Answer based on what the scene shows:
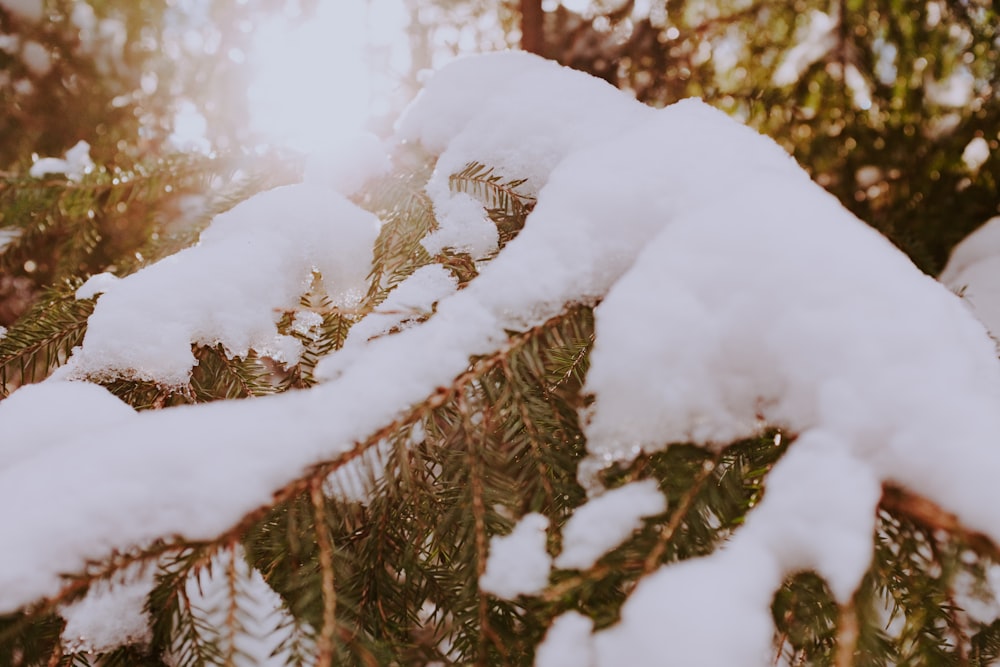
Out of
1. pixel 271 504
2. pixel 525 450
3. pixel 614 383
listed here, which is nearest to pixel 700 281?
pixel 614 383

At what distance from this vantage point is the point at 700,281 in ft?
2.03

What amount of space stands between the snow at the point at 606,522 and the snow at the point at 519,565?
25mm

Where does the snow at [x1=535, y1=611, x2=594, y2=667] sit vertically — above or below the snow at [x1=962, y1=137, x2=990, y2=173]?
above

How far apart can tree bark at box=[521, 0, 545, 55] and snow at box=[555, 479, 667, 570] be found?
1.67 metres

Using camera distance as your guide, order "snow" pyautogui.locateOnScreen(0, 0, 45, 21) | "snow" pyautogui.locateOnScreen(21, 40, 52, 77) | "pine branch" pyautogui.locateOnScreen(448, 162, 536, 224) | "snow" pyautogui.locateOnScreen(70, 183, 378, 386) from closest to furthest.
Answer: "snow" pyautogui.locateOnScreen(70, 183, 378, 386)
"pine branch" pyautogui.locateOnScreen(448, 162, 536, 224)
"snow" pyautogui.locateOnScreen(0, 0, 45, 21)
"snow" pyautogui.locateOnScreen(21, 40, 52, 77)

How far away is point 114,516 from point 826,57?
2.84m

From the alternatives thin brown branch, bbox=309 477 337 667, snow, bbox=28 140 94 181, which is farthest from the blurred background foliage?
thin brown branch, bbox=309 477 337 667

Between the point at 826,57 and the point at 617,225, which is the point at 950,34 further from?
the point at 617,225

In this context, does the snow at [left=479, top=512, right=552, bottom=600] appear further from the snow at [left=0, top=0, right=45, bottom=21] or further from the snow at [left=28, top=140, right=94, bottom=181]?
the snow at [left=0, top=0, right=45, bottom=21]

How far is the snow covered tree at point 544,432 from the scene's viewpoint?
53cm

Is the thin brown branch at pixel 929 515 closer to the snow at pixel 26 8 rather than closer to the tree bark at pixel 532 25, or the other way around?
the tree bark at pixel 532 25

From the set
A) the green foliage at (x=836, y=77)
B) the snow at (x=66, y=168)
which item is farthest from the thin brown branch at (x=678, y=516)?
the green foliage at (x=836, y=77)

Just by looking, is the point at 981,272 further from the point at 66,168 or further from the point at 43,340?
the point at 66,168

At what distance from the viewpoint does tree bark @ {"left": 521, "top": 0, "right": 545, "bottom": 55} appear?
6.14 ft
